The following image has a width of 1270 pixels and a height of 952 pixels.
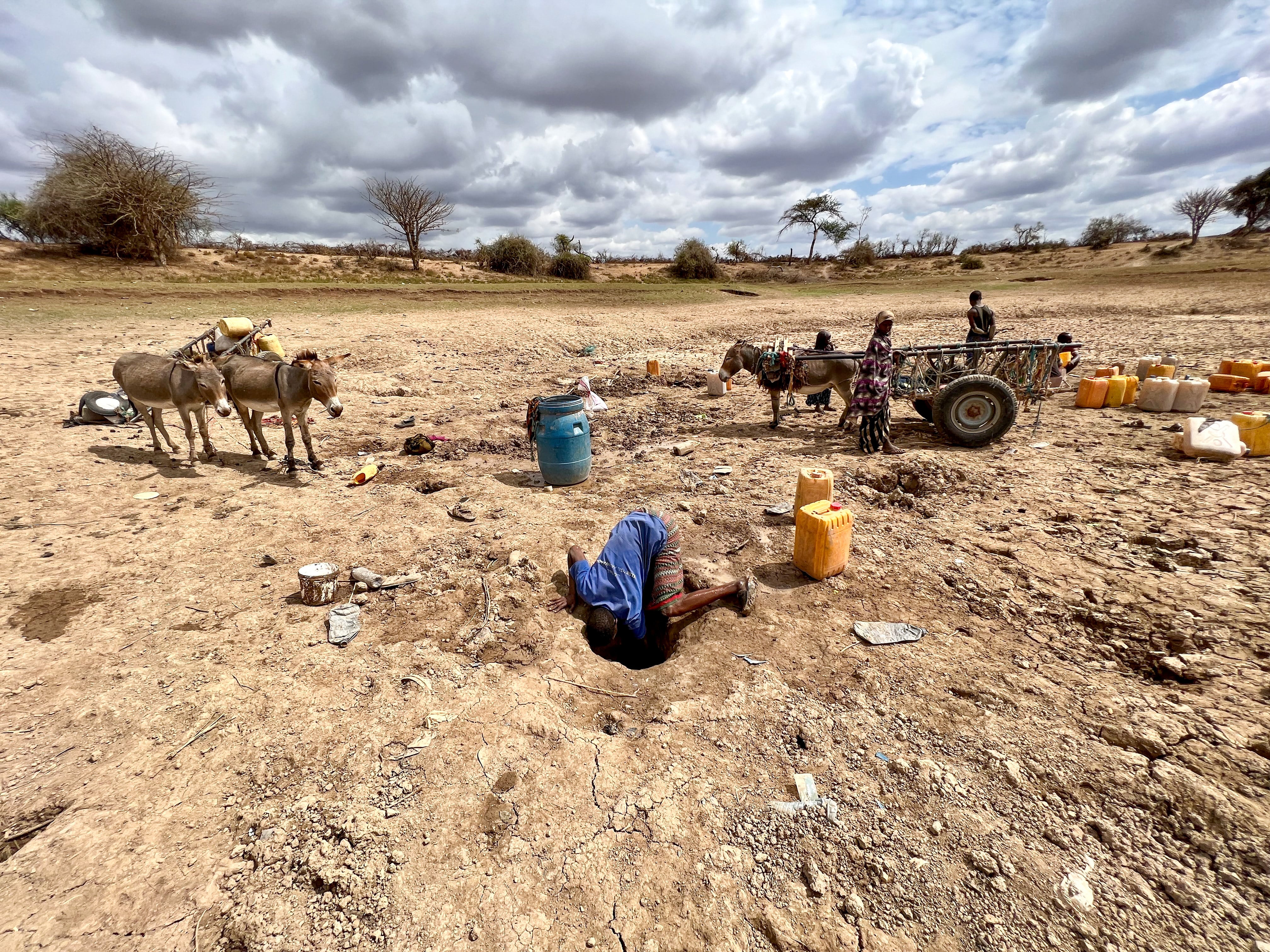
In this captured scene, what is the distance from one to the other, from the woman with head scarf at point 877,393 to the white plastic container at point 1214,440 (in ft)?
9.80

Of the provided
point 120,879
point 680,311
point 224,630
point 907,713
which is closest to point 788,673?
point 907,713

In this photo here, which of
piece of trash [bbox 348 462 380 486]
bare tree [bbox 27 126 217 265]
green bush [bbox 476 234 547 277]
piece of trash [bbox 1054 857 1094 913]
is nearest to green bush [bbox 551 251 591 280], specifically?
green bush [bbox 476 234 547 277]

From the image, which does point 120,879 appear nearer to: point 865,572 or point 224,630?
point 224,630

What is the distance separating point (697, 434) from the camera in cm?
837

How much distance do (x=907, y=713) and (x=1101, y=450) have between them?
5886 mm

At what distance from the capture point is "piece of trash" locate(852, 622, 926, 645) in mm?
3592

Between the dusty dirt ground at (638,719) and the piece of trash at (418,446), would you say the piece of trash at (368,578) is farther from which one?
the piece of trash at (418,446)

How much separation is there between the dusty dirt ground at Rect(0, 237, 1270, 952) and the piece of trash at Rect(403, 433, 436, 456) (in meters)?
1.22

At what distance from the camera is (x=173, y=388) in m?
6.42

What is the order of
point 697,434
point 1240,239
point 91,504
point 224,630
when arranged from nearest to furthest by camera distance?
point 224,630 < point 91,504 < point 697,434 < point 1240,239

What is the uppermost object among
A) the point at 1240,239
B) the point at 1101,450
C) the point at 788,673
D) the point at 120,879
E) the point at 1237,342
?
the point at 1240,239

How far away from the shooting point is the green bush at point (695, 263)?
42.1 metres

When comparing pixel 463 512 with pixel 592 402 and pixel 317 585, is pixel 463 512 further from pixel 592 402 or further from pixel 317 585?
pixel 592 402

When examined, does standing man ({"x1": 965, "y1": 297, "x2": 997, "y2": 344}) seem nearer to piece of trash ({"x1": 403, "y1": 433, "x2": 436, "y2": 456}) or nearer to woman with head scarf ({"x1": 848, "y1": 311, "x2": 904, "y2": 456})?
woman with head scarf ({"x1": 848, "y1": 311, "x2": 904, "y2": 456})
